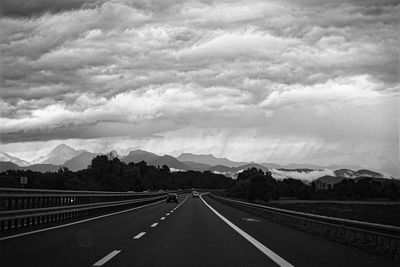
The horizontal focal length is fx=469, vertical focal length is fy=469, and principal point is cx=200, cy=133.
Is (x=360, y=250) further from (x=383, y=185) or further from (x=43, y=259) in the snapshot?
(x=383, y=185)

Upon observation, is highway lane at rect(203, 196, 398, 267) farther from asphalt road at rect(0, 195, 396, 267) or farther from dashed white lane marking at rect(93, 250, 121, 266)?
dashed white lane marking at rect(93, 250, 121, 266)

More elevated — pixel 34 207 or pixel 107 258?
pixel 34 207

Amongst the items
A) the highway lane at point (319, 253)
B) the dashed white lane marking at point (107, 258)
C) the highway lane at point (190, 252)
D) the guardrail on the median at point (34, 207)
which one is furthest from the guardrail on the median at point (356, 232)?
the guardrail on the median at point (34, 207)

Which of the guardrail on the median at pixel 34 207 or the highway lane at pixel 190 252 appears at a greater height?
the guardrail on the median at pixel 34 207

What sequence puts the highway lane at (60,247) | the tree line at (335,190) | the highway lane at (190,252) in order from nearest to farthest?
1. the highway lane at (60,247)
2. the highway lane at (190,252)
3. the tree line at (335,190)

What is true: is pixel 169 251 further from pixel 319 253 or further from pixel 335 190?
pixel 335 190

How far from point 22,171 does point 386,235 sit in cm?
15196

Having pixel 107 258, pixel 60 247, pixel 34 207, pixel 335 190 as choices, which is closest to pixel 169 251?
pixel 107 258

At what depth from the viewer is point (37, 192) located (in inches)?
706

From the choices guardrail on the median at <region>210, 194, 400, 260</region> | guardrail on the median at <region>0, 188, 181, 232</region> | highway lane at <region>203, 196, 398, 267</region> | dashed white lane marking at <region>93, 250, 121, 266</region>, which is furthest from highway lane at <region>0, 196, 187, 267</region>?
guardrail on the median at <region>210, 194, 400, 260</region>

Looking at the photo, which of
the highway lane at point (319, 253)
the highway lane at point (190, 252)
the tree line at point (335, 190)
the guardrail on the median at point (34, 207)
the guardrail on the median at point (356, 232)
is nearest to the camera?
the highway lane at point (190, 252)

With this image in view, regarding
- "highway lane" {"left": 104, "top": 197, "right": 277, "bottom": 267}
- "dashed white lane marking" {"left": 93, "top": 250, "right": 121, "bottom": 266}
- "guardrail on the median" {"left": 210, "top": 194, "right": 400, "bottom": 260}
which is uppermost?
Answer: "guardrail on the median" {"left": 210, "top": 194, "right": 400, "bottom": 260}

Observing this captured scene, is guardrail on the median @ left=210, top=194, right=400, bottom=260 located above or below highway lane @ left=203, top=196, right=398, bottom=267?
above

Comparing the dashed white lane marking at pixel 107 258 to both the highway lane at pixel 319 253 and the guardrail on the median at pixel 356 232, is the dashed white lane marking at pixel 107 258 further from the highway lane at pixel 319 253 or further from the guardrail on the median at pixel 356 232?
the guardrail on the median at pixel 356 232
